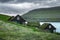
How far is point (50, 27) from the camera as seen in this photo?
300ft

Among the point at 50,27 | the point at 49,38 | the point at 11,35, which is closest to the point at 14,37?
the point at 11,35

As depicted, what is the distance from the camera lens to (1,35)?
Answer: 2744 cm

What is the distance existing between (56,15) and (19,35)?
14400cm

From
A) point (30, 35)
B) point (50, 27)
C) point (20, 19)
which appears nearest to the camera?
point (30, 35)

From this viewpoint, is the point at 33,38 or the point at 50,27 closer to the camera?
Answer: the point at 33,38

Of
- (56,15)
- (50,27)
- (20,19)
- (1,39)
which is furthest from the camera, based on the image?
(56,15)

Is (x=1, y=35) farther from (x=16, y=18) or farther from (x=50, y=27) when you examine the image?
(x=16, y=18)

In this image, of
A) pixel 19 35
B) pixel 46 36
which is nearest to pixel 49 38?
pixel 46 36

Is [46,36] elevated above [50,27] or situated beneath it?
elevated above

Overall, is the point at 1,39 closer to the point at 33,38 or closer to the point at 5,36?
the point at 5,36

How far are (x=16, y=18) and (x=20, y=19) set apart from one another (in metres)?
1.72

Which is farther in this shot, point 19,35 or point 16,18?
point 16,18

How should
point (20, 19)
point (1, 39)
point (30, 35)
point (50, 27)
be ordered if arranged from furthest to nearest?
point (20, 19), point (50, 27), point (30, 35), point (1, 39)

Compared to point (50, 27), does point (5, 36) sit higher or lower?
higher
